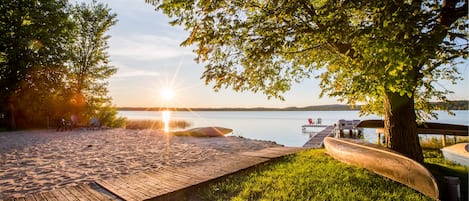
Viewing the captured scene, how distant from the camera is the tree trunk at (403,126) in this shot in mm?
6250

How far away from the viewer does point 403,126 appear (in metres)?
6.32

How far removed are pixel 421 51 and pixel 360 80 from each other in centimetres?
102

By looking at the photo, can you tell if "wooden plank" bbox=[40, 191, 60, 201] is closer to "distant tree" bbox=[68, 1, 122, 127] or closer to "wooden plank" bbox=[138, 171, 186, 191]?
"wooden plank" bbox=[138, 171, 186, 191]

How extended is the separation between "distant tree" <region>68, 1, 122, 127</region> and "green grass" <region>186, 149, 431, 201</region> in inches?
961

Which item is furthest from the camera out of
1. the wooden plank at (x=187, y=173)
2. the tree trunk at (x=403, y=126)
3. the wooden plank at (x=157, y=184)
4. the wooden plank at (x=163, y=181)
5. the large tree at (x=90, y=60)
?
the large tree at (x=90, y=60)

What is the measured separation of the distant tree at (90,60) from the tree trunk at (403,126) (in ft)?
88.0

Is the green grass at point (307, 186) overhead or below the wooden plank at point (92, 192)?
below

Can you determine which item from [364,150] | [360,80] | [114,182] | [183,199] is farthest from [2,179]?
[364,150]

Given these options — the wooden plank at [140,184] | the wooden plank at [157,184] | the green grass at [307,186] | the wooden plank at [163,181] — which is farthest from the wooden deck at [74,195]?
the green grass at [307,186]

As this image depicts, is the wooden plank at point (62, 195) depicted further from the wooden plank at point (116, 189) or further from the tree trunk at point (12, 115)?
the tree trunk at point (12, 115)

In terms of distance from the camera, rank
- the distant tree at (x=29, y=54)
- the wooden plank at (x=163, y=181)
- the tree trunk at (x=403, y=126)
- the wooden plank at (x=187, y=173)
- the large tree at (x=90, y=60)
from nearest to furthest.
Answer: the wooden plank at (x=163, y=181), the wooden plank at (x=187, y=173), the tree trunk at (x=403, y=126), the distant tree at (x=29, y=54), the large tree at (x=90, y=60)

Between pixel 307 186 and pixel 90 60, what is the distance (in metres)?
27.3

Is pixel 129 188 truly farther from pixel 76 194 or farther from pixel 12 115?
pixel 12 115

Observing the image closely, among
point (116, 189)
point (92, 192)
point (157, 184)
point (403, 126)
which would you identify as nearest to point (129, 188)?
point (116, 189)
